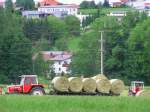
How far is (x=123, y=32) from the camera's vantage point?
4117 inches

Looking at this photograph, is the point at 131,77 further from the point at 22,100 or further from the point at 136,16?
the point at 22,100

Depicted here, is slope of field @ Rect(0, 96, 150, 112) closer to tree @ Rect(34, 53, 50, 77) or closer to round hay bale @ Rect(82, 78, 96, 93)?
round hay bale @ Rect(82, 78, 96, 93)

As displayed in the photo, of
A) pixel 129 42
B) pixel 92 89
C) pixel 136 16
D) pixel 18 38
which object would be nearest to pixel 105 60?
pixel 129 42

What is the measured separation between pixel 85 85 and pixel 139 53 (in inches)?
2108

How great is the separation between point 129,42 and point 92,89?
2235 inches

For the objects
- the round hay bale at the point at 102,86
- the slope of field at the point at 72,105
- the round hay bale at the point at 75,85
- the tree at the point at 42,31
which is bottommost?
the tree at the point at 42,31

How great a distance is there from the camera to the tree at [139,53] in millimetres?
89250

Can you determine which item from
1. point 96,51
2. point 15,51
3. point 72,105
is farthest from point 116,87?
point 96,51

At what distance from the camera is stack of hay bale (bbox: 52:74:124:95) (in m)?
39.8

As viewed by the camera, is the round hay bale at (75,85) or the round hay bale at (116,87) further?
the round hay bale at (116,87)

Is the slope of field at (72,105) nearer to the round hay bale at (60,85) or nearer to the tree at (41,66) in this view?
the round hay bale at (60,85)

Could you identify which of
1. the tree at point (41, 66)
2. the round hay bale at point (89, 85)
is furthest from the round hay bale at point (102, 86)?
the tree at point (41, 66)

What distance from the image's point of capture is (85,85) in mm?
40656

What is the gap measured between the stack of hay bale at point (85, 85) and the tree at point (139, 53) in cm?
4434
